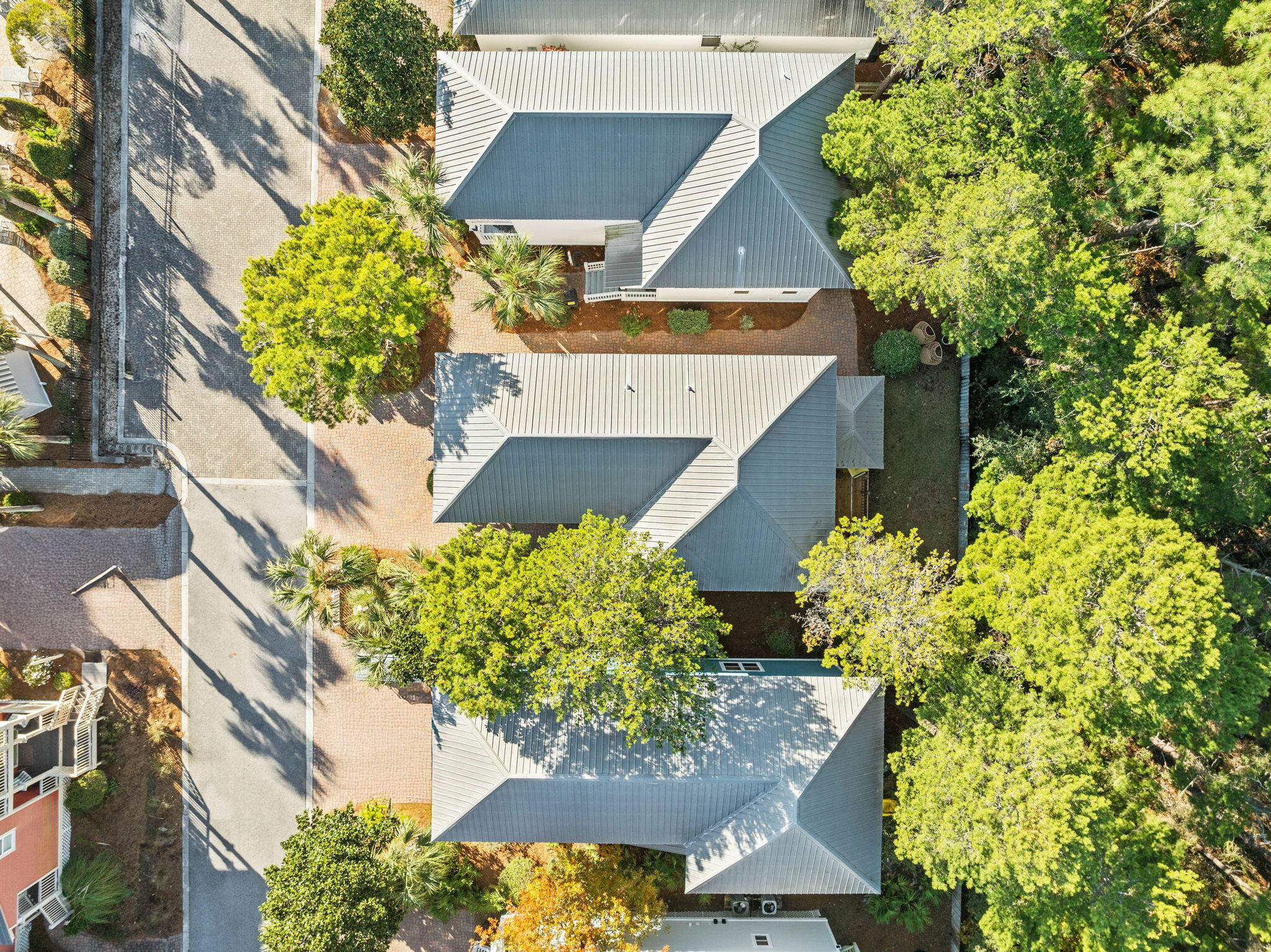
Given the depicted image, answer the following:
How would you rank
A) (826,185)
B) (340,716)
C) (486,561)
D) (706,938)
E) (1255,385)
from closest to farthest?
(1255,385), (486,561), (826,185), (706,938), (340,716)

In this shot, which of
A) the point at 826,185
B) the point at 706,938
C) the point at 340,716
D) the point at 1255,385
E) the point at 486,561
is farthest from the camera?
the point at 340,716

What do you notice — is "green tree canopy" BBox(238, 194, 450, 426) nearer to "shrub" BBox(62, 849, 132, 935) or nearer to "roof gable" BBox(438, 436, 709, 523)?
"roof gable" BBox(438, 436, 709, 523)

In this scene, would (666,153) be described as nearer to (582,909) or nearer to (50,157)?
(50,157)

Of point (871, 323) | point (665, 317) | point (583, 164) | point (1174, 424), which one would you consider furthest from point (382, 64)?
point (1174, 424)

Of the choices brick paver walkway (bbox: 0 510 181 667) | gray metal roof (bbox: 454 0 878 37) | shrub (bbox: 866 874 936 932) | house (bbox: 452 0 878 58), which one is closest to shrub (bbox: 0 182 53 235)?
brick paver walkway (bbox: 0 510 181 667)

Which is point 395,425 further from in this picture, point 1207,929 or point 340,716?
point 1207,929

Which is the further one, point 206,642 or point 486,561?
point 206,642

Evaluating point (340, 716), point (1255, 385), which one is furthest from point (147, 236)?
point (1255, 385)
